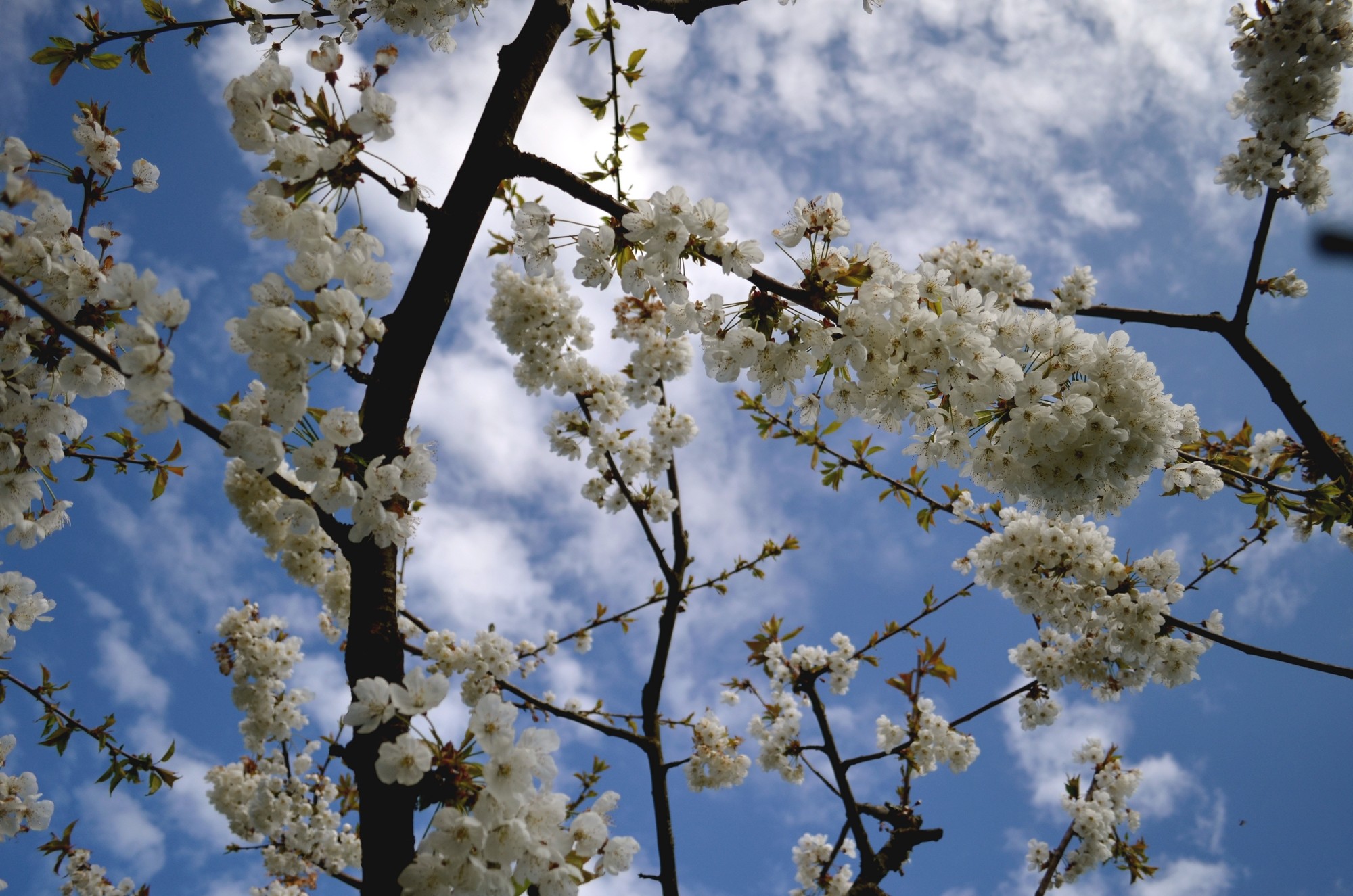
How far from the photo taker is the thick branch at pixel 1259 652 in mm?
3559

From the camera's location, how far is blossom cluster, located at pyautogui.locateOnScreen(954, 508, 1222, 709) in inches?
174

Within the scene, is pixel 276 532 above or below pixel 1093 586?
below

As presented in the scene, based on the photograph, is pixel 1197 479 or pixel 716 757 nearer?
pixel 1197 479

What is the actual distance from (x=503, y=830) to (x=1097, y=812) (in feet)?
24.5

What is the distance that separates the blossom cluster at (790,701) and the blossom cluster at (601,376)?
1.98 m

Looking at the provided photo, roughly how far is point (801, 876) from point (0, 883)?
7414 mm

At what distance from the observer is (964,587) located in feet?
19.1

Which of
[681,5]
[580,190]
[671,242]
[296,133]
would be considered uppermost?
[681,5]

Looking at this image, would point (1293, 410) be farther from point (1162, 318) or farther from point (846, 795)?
point (846, 795)

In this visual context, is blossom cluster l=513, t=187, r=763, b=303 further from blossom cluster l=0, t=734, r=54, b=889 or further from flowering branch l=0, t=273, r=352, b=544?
blossom cluster l=0, t=734, r=54, b=889

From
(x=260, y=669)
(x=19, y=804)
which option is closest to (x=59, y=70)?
(x=19, y=804)

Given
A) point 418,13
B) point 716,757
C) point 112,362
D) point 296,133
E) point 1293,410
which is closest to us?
point 112,362

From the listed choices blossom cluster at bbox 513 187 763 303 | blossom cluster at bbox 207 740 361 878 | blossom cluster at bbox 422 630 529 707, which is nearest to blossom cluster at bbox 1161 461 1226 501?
blossom cluster at bbox 513 187 763 303

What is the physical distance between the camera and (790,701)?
23.6 feet
